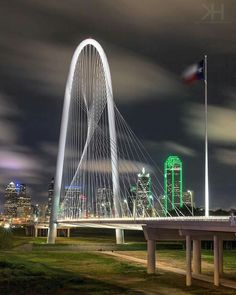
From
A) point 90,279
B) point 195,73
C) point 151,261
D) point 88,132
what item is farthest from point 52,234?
point 195,73

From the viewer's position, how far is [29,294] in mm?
39094

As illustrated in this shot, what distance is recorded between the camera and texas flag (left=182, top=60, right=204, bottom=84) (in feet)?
144

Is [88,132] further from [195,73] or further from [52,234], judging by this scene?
[195,73]

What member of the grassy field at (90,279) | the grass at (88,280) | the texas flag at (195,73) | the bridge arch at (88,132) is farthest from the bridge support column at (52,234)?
the texas flag at (195,73)

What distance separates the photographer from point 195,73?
1735 inches

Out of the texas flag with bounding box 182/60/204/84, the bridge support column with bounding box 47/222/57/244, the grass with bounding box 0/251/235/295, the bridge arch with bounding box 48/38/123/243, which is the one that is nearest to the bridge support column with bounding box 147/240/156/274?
the grass with bounding box 0/251/235/295

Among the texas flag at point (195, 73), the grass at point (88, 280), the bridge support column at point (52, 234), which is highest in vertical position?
the texas flag at point (195, 73)

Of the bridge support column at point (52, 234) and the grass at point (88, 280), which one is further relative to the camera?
the bridge support column at point (52, 234)

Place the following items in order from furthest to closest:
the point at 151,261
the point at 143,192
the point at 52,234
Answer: the point at 52,234
the point at 143,192
the point at 151,261

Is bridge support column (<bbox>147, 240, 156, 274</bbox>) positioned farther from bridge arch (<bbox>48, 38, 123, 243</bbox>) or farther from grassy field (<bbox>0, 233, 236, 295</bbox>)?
bridge arch (<bbox>48, 38, 123, 243</bbox>)

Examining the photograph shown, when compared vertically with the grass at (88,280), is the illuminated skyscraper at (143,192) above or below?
above

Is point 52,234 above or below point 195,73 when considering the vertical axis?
below

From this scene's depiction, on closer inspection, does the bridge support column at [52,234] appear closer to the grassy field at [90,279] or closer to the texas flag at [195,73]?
A: the grassy field at [90,279]

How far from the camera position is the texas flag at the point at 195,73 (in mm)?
43906
